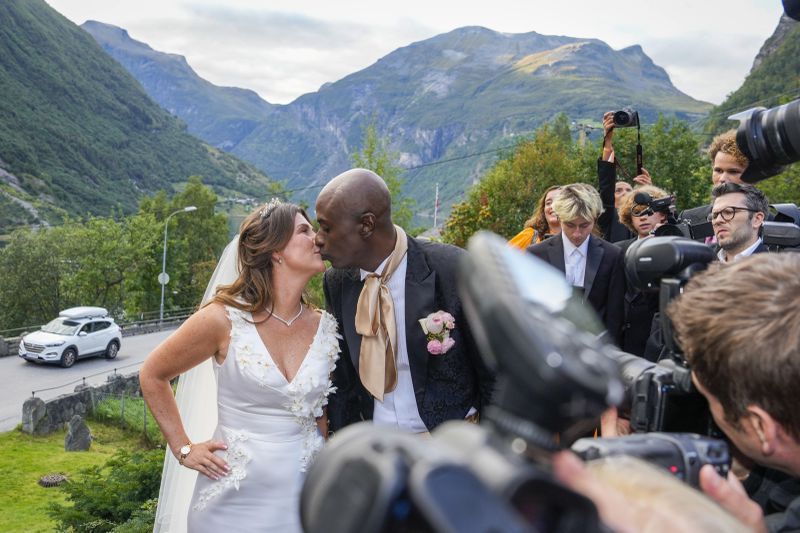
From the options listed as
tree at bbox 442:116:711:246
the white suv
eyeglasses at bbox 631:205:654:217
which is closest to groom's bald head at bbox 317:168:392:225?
eyeglasses at bbox 631:205:654:217

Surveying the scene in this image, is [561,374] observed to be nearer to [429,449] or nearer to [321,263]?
[429,449]

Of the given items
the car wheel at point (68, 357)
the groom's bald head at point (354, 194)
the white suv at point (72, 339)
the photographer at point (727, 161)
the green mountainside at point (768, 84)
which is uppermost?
the green mountainside at point (768, 84)

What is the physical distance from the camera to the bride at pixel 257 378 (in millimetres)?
3781

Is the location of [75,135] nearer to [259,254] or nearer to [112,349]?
[112,349]

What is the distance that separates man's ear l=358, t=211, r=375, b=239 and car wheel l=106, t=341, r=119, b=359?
→ 33930 mm

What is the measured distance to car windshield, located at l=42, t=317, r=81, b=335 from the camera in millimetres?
32062

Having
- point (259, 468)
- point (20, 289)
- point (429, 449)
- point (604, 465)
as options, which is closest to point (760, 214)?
point (259, 468)

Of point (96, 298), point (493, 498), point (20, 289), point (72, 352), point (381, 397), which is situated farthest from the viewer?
point (96, 298)

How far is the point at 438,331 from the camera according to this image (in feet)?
12.0

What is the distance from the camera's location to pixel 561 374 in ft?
2.94

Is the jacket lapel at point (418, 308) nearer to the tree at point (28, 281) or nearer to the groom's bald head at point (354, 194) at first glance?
the groom's bald head at point (354, 194)

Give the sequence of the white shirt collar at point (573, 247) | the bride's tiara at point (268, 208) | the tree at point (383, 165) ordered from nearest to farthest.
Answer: the bride's tiara at point (268, 208), the white shirt collar at point (573, 247), the tree at point (383, 165)

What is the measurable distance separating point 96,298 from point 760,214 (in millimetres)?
53224

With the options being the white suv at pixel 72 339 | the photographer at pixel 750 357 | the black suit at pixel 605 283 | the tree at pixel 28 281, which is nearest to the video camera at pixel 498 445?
the photographer at pixel 750 357
